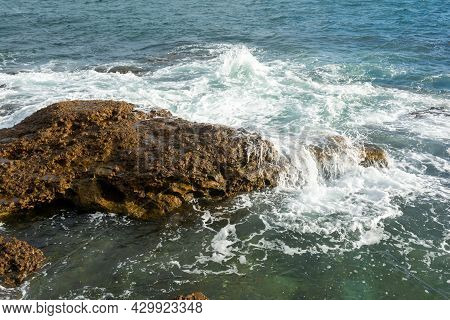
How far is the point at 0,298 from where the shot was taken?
20.6ft

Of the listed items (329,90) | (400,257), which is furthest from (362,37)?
(400,257)

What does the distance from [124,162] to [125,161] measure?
0.09 feet

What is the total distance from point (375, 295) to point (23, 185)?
632 cm

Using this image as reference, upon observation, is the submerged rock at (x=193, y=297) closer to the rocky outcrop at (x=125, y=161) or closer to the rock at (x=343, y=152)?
the rocky outcrop at (x=125, y=161)

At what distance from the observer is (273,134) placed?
10867 mm

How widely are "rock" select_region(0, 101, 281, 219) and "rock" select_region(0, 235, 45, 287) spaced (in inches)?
47.8

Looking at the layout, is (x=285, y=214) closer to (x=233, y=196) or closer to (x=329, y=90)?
(x=233, y=196)

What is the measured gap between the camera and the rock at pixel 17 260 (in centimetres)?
672

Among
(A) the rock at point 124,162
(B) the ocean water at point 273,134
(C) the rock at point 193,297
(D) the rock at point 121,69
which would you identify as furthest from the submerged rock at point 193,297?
(D) the rock at point 121,69

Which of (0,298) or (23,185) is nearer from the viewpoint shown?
(0,298)

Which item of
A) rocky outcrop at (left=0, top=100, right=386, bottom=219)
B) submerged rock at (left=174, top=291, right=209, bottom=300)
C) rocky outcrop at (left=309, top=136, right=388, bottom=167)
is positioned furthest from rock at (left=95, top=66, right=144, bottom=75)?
submerged rock at (left=174, top=291, right=209, bottom=300)

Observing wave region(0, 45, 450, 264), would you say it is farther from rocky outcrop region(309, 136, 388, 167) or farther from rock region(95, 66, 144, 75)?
rock region(95, 66, 144, 75)

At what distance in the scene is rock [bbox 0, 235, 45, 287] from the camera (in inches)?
265

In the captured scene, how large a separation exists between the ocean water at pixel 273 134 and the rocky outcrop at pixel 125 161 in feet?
1.13
